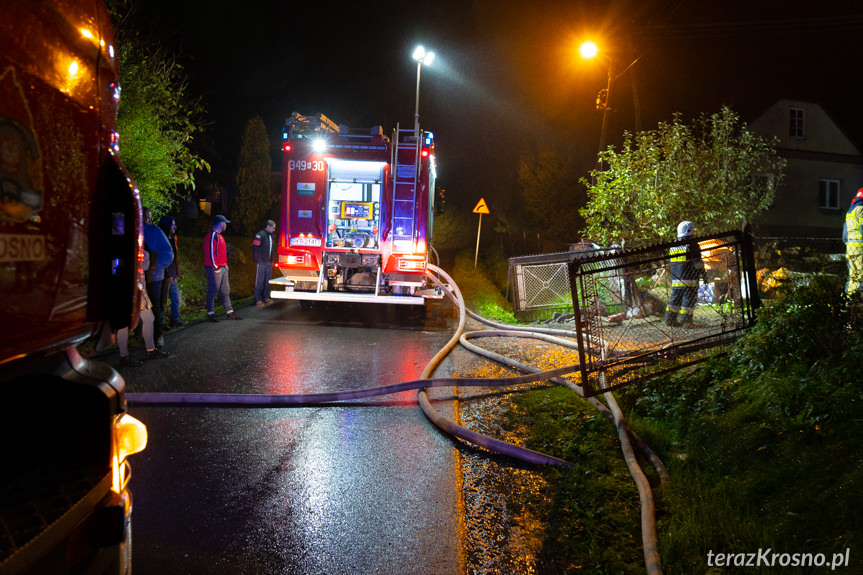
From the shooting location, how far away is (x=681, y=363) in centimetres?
497

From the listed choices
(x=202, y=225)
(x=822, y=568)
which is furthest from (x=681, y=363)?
(x=202, y=225)

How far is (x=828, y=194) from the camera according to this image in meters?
26.5

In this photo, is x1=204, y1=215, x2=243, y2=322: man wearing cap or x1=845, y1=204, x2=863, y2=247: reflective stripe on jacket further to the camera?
x1=204, y1=215, x2=243, y2=322: man wearing cap

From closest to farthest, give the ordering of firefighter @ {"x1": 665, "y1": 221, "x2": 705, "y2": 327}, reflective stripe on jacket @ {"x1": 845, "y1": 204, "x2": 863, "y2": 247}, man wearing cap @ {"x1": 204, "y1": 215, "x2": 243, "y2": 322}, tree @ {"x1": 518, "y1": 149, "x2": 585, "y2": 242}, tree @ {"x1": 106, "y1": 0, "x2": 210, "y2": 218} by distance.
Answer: firefighter @ {"x1": 665, "y1": 221, "x2": 705, "y2": 327}
reflective stripe on jacket @ {"x1": 845, "y1": 204, "x2": 863, "y2": 247}
tree @ {"x1": 106, "y1": 0, "x2": 210, "y2": 218}
man wearing cap @ {"x1": 204, "y1": 215, "x2": 243, "y2": 322}
tree @ {"x1": 518, "y1": 149, "x2": 585, "y2": 242}

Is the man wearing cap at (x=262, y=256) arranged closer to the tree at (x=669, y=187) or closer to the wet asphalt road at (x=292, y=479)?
the wet asphalt road at (x=292, y=479)

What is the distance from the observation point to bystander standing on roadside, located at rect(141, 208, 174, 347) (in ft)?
21.3

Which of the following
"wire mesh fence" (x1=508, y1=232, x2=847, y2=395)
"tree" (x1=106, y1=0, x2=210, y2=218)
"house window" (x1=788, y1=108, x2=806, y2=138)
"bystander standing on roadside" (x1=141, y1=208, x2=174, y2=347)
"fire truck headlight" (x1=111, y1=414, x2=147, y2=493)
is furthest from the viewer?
"house window" (x1=788, y1=108, x2=806, y2=138)

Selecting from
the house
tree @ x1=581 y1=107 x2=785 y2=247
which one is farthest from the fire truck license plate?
the house

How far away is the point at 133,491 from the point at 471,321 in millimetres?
7506

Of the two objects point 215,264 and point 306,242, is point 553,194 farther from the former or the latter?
point 215,264

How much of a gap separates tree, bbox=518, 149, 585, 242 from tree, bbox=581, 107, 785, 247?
1518 centimetres

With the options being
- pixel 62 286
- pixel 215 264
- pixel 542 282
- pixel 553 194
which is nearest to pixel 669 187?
pixel 542 282

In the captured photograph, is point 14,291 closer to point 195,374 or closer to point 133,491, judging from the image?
point 133,491

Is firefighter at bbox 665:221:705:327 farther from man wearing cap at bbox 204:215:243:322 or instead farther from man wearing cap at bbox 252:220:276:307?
man wearing cap at bbox 252:220:276:307
